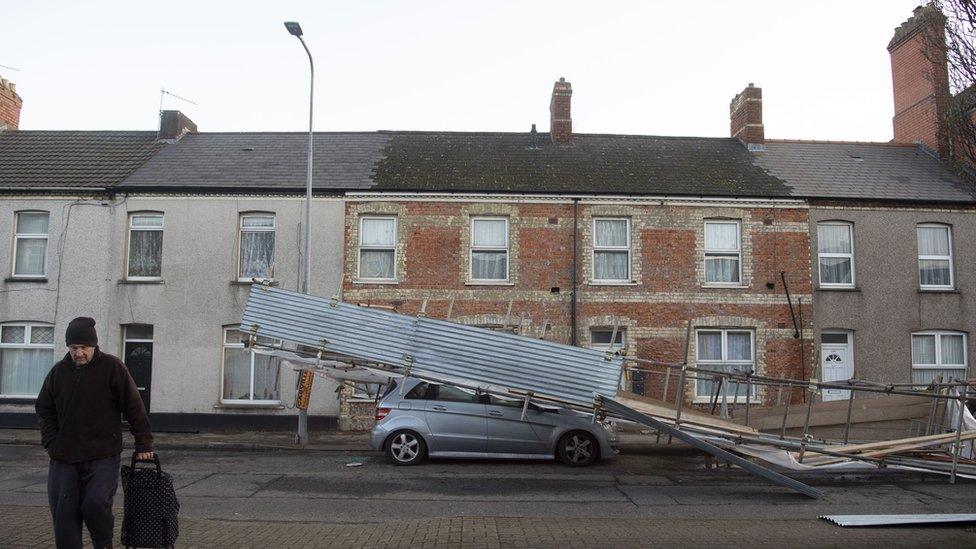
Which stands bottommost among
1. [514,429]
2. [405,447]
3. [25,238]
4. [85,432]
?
[405,447]

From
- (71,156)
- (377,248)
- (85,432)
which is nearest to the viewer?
(85,432)

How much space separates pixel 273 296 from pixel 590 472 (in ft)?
18.9

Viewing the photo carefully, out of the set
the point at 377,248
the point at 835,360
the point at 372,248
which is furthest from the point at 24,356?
the point at 835,360

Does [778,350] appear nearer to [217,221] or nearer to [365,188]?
[365,188]

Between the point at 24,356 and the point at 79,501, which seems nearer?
the point at 79,501

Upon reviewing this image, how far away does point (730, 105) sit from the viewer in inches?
890

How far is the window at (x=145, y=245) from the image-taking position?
18312 mm

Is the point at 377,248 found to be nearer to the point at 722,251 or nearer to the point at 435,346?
the point at 435,346

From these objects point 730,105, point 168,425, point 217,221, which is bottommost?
point 168,425

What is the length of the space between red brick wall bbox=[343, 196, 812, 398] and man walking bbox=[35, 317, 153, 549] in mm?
12211

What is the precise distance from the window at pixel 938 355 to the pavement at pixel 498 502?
6898 millimetres

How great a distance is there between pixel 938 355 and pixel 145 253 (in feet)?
64.7

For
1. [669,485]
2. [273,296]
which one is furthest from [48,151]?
[669,485]

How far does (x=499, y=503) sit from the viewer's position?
9.55 m
